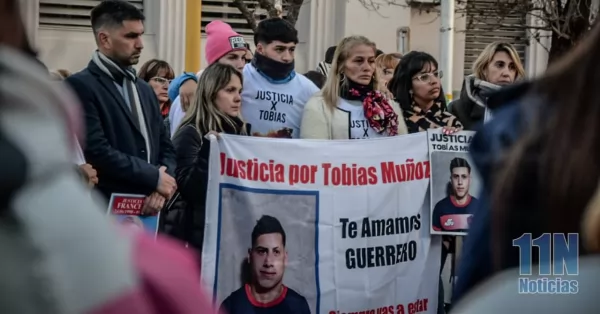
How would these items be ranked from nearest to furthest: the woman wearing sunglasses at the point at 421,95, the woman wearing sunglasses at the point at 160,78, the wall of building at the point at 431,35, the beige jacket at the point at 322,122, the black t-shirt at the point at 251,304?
1. the black t-shirt at the point at 251,304
2. the beige jacket at the point at 322,122
3. the woman wearing sunglasses at the point at 421,95
4. the woman wearing sunglasses at the point at 160,78
5. the wall of building at the point at 431,35

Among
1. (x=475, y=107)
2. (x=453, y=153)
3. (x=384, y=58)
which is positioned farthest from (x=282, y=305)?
(x=384, y=58)

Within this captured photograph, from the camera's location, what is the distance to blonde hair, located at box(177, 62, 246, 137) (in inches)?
254

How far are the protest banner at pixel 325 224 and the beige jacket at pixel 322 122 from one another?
0.26m

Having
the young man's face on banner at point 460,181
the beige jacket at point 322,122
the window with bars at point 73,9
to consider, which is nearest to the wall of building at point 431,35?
the window with bars at point 73,9

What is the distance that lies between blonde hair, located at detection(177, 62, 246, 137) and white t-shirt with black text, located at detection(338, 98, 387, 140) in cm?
68

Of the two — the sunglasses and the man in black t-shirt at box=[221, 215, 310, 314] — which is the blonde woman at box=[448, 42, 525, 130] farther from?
the sunglasses

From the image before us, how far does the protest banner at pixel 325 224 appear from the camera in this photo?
6184mm

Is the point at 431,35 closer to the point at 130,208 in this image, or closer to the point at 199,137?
the point at 199,137

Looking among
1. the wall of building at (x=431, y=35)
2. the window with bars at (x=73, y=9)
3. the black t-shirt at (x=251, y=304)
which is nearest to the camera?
the black t-shirt at (x=251, y=304)

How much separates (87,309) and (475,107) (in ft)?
22.1

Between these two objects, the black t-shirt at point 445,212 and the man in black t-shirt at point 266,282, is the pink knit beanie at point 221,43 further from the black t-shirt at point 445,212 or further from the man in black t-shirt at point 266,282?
the man in black t-shirt at point 266,282

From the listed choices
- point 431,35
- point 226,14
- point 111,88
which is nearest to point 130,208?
point 111,88

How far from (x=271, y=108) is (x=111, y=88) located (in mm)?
1411

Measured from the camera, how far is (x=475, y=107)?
767 cm
